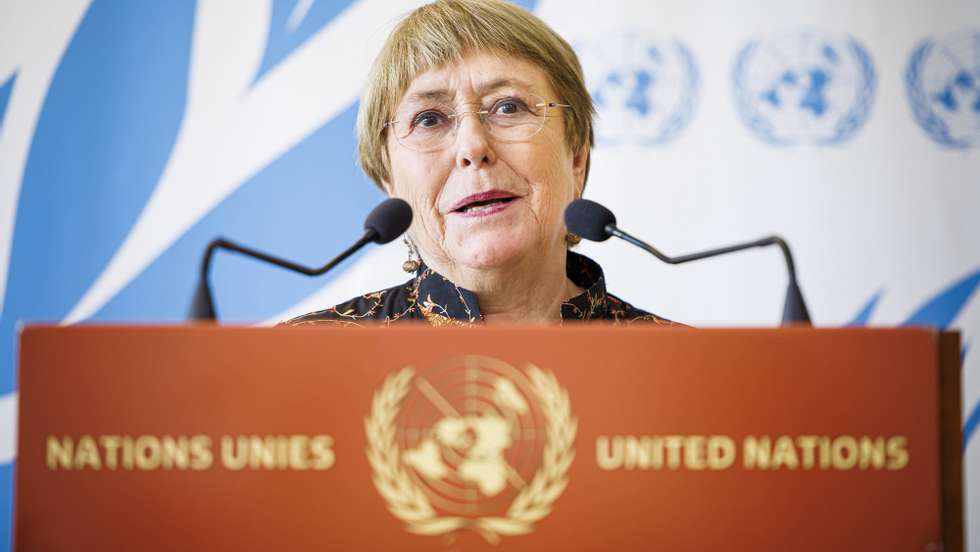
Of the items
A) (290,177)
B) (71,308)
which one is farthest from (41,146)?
(290,177)

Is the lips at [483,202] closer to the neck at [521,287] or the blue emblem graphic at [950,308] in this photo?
the neck at [521,287]

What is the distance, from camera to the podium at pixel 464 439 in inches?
31.6

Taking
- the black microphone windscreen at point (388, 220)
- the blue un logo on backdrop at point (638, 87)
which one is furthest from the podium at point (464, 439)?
the blue un logo on backdrop at point (638, 87)

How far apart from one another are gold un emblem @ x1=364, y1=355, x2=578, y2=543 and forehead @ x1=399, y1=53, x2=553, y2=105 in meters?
0.94

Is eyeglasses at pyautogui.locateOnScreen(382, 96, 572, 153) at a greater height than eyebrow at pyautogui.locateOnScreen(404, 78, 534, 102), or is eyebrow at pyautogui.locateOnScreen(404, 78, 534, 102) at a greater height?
eyebrow at pyautogui.locateOnScreen(404, 78, 534, 102)

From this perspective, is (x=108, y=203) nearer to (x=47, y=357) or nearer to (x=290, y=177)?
(x=290, y=177)

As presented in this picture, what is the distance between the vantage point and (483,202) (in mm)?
1615

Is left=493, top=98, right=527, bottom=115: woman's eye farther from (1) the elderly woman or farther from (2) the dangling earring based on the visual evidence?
(2) the dangling earring

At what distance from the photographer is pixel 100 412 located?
2.68ft

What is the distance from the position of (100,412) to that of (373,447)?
27cm

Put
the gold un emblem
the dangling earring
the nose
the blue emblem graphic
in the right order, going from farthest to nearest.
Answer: the blue emblem graphic → the dangling earring → the nose → the gold un emblem

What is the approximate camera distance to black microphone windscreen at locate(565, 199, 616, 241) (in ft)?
4.30

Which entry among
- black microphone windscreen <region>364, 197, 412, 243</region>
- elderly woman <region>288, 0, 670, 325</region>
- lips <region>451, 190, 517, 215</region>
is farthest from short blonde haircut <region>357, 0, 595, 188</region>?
black microphone windscreen <region>364, 197, 412, 243</region>

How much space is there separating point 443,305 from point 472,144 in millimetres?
322
